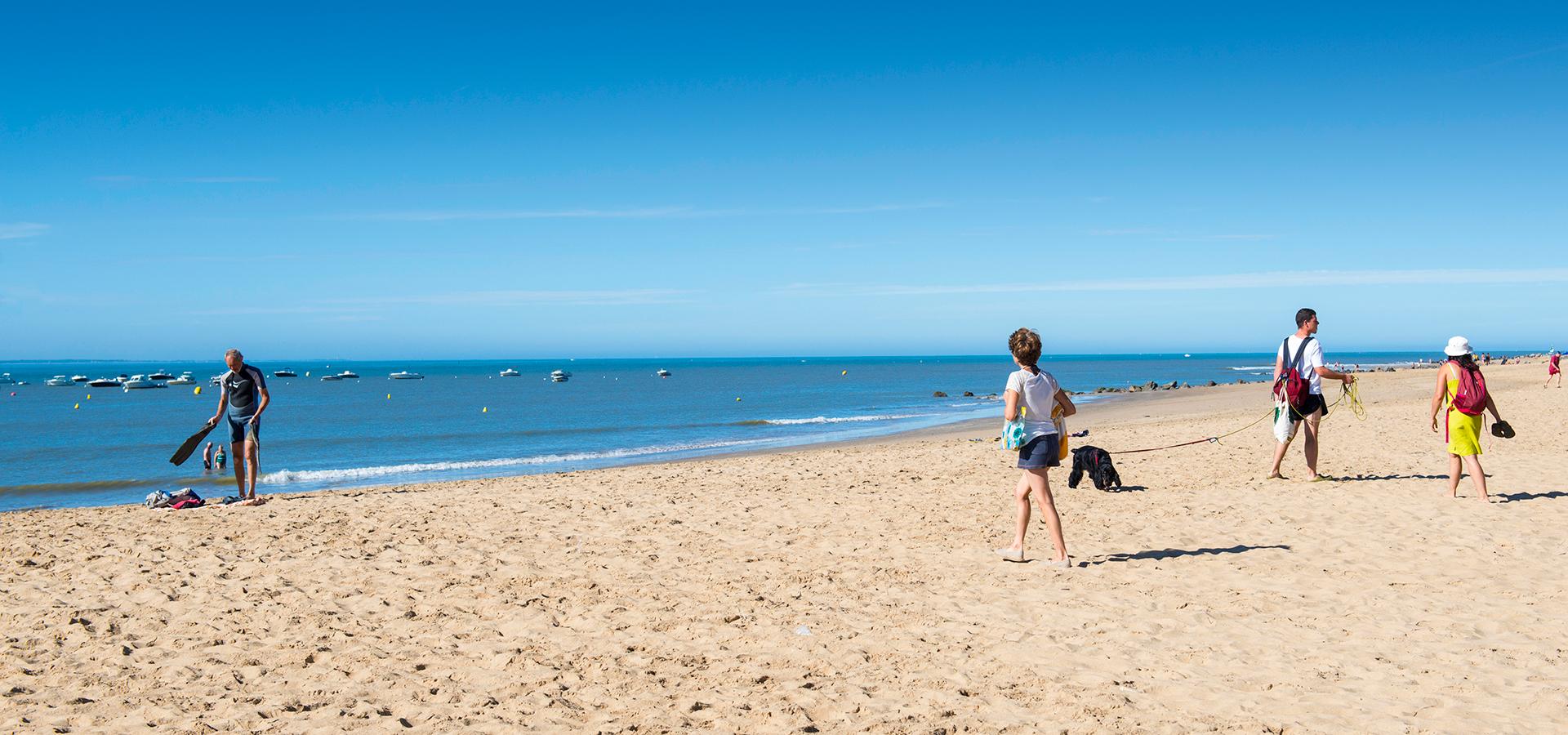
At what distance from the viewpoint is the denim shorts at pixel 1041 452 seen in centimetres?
672

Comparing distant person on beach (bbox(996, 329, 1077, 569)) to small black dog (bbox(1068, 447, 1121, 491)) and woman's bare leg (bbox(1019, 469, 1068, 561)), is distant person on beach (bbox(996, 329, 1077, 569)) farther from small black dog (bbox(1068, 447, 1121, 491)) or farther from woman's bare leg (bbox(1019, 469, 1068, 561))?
small black dog (bbox(1068, 447, 1121, 491))

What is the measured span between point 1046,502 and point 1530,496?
6.53 meters

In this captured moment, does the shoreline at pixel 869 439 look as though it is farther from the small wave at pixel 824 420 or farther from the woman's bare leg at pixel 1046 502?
the woman's bare leg at pixel 1046 502

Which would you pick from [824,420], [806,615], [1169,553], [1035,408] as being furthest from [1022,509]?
[824,420]

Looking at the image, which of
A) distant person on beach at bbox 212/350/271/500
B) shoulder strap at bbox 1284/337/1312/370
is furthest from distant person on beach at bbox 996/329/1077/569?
distant person on beach at bbox 212/350/271/500

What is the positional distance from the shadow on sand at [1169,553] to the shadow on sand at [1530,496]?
3.72 m

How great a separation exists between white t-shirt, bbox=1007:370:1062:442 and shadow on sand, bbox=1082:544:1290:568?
54.3 inches

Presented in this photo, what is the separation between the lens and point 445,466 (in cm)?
2144

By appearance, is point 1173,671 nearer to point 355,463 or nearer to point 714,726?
point 714,726

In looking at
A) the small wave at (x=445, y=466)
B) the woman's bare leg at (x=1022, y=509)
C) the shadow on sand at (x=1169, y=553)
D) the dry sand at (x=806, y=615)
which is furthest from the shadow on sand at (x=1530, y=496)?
the small wave at (x=445, y=466)

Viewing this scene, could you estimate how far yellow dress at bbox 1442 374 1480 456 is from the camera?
367 inches

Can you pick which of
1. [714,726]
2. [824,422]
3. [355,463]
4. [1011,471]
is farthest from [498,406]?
[714,726]

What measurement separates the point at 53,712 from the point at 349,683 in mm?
1323

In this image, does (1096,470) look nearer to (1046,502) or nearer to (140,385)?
(1046,502)
